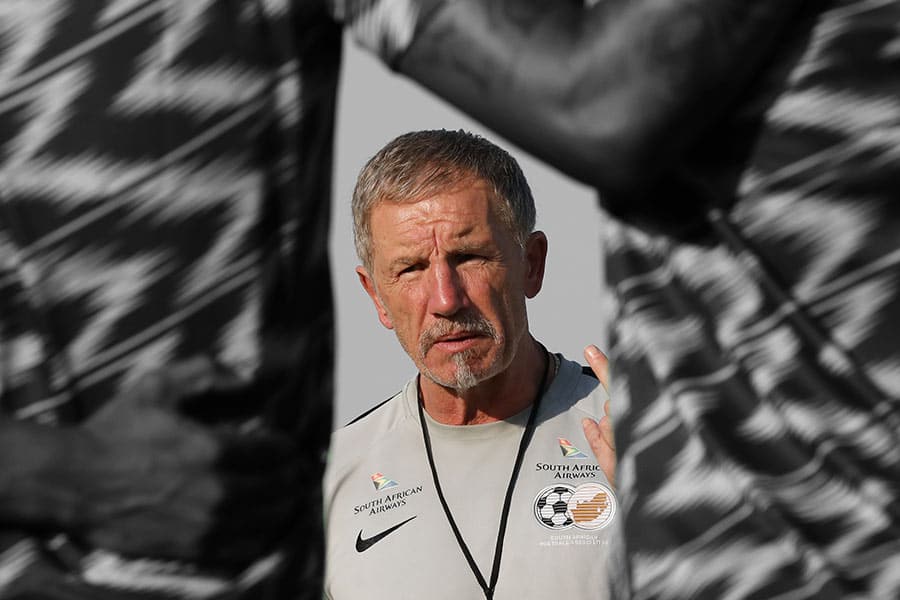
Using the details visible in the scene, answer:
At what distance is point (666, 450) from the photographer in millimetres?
981

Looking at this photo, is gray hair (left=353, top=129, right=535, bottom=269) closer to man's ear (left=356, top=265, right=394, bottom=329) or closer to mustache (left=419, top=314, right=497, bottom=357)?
man's ear (left=356, top=265, right=394, bottom=329)

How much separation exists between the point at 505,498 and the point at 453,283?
66cm

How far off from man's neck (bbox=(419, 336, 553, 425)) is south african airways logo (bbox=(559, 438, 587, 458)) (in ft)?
0.67

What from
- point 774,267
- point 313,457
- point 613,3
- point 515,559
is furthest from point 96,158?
point 515,559

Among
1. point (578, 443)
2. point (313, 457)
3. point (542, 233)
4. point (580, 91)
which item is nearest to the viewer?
point (580, 91)

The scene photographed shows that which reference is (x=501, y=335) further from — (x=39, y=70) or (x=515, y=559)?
(x=39, y=70)

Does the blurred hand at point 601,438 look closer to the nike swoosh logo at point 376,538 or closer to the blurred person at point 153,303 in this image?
the nike swoosh logo at point 376,538

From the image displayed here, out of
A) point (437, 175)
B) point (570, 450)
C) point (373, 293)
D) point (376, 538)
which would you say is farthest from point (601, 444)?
point (373, 293)

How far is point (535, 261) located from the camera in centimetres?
411

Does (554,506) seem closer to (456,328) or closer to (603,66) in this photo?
(456,328)

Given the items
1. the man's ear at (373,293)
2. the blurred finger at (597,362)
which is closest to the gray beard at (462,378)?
the man's ear at (373,293)

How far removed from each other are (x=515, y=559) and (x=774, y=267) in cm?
248

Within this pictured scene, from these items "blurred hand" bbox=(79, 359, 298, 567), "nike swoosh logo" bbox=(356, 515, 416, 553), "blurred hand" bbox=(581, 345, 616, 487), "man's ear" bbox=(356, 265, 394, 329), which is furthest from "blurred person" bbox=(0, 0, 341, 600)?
"man's ear" bbox=(356, 265, 394, 329)

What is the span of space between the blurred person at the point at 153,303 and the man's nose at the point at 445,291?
2.71 metres
